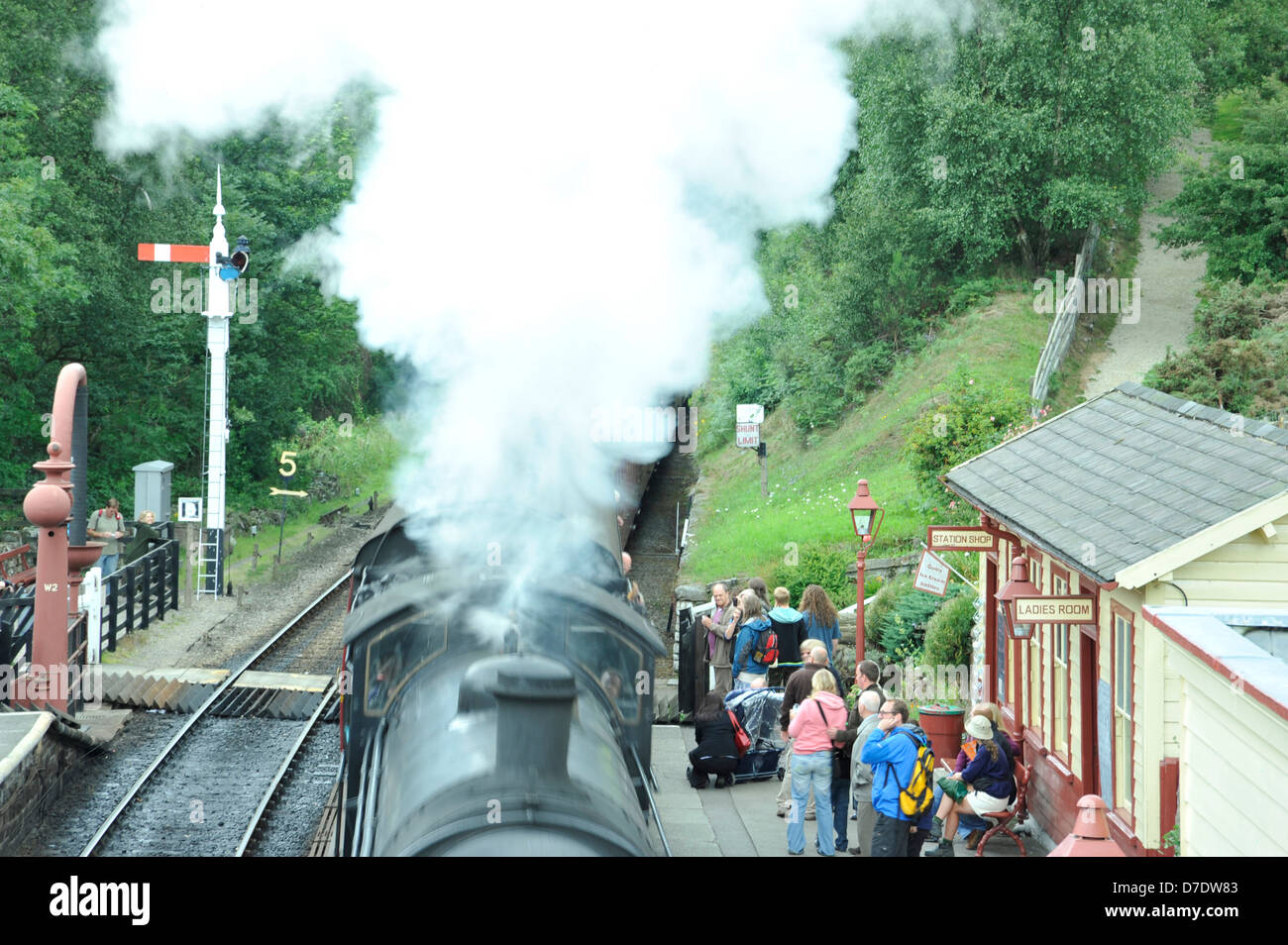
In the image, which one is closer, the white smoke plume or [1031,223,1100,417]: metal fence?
the white smoke plume

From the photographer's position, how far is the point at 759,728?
37.6 feet

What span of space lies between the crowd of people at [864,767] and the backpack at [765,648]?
56 centimetres

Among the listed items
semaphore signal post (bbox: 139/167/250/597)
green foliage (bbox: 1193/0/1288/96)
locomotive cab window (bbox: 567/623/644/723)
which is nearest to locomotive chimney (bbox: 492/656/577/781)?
locomotive cab window (bbox: 567/623/644/723)

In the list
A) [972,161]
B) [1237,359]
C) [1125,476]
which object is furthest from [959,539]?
[972,161]

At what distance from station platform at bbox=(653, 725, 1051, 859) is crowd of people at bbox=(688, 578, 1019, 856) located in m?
0.15

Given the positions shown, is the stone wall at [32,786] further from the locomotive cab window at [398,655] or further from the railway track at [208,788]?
the locomotive cab window at [398,655]

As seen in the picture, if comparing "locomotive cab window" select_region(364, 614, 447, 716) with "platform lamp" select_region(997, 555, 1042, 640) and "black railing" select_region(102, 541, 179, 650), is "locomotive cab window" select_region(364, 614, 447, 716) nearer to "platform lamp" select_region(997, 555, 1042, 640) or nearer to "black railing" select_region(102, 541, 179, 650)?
"platform lamp" select_region(997, 555, 1042, 640)

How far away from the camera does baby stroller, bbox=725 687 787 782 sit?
11.3 m

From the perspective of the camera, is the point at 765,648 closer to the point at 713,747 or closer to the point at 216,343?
the point at 713,747

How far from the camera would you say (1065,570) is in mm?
9500

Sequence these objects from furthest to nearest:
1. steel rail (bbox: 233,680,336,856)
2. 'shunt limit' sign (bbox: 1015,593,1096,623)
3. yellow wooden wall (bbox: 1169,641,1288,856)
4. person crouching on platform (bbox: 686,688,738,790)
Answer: person crouching on platform (bbox: 686,688,738,790) → steel rail (bbox: 233,680,336,856) → 'shunt limit' sign (bbox: 1015,593,1096,623) → yellow wooden wall (bbox: 1169,641,1288,856)

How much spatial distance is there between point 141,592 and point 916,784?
45.1ft

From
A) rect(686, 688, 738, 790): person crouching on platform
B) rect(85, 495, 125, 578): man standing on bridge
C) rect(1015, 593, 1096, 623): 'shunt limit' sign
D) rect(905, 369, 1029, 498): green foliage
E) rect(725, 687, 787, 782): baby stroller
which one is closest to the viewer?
rect(1015, 593, 1096, 623): 'shunt limit' sign
